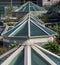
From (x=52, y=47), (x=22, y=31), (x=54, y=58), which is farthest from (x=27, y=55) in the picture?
(x=22, y=31)

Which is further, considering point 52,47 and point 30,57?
point 52,47

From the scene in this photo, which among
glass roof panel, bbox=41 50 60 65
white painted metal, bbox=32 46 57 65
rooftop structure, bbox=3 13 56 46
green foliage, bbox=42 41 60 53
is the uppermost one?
white painted metal, bbox=32 46 57 65

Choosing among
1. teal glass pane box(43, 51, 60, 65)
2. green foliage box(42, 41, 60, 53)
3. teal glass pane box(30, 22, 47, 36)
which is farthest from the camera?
teal glass pane box(30, 22, 47, 36)

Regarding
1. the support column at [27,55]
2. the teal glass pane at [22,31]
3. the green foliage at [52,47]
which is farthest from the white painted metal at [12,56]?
the teal glass pane at [22,31]

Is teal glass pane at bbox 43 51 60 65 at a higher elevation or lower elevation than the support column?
lower

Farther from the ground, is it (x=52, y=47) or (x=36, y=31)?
(x=36, y=31)

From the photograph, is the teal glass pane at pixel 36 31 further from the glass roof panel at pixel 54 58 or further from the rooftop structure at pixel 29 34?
the glass roof panel at pixel 54 58

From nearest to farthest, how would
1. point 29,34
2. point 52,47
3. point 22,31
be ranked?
point 52,47 < point 29,34 < point 22,31

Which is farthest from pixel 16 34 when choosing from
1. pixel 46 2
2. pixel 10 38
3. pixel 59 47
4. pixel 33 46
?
pixel 46 2

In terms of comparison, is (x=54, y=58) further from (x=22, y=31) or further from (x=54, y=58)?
(x=22, y=31)

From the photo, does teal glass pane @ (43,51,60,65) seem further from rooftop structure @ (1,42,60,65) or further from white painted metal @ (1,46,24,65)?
white painted metal @ (1,46,24,65)

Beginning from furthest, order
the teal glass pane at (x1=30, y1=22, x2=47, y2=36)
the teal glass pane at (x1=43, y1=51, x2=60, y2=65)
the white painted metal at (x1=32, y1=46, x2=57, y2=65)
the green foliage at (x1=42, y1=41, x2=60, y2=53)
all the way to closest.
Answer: the teal glass pane at (x1=30, y1=22, x2=47, y2=36) → the green foliage at (x1=42, y1=41, x2=60, y2=53) → the teal glass pane at (x1=43, y1=51, x2=60, y2=65) → the white painted metal at (x1=32, y1=46, x2=57, y2=65)

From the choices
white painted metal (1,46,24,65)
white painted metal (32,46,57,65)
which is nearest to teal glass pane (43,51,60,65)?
white painted metal (32,46,57,65)
